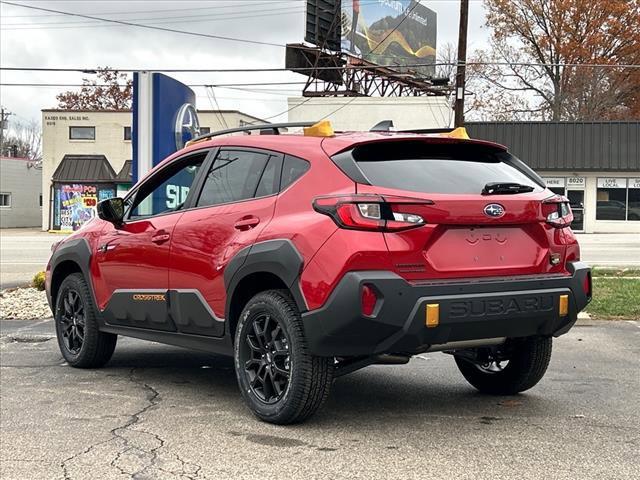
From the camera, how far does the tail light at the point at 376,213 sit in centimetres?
437

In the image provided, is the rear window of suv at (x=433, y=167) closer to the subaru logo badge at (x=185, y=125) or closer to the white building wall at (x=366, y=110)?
the subaru logo badge at (x=185, y=125)

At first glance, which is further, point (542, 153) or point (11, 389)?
point (542, 153)

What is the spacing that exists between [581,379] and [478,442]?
7.17 ft

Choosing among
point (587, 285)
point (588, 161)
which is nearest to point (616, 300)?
point (587, 285)

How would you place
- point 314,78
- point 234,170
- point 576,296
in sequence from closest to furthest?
point 576,296
point 234,170
point 314,78

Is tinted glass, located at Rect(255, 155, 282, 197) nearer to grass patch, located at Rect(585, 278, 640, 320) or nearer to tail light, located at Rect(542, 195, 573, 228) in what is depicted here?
tail light, located at Rect(542, 195, 573, 228)

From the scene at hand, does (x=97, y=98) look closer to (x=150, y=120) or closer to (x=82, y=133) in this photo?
(x=82, y=133)

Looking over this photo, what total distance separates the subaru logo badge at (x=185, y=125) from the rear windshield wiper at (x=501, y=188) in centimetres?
816

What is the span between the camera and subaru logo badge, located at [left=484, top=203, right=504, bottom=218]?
15.2 feet

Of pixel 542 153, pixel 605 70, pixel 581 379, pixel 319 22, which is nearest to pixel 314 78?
pixel 319 22

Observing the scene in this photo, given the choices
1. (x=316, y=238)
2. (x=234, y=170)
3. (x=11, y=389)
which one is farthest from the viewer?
(x=11, y=389)

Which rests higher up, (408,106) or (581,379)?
(408,106)

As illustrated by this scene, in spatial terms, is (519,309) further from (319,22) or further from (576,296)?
(319,22)

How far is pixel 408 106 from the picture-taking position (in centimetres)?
3666
